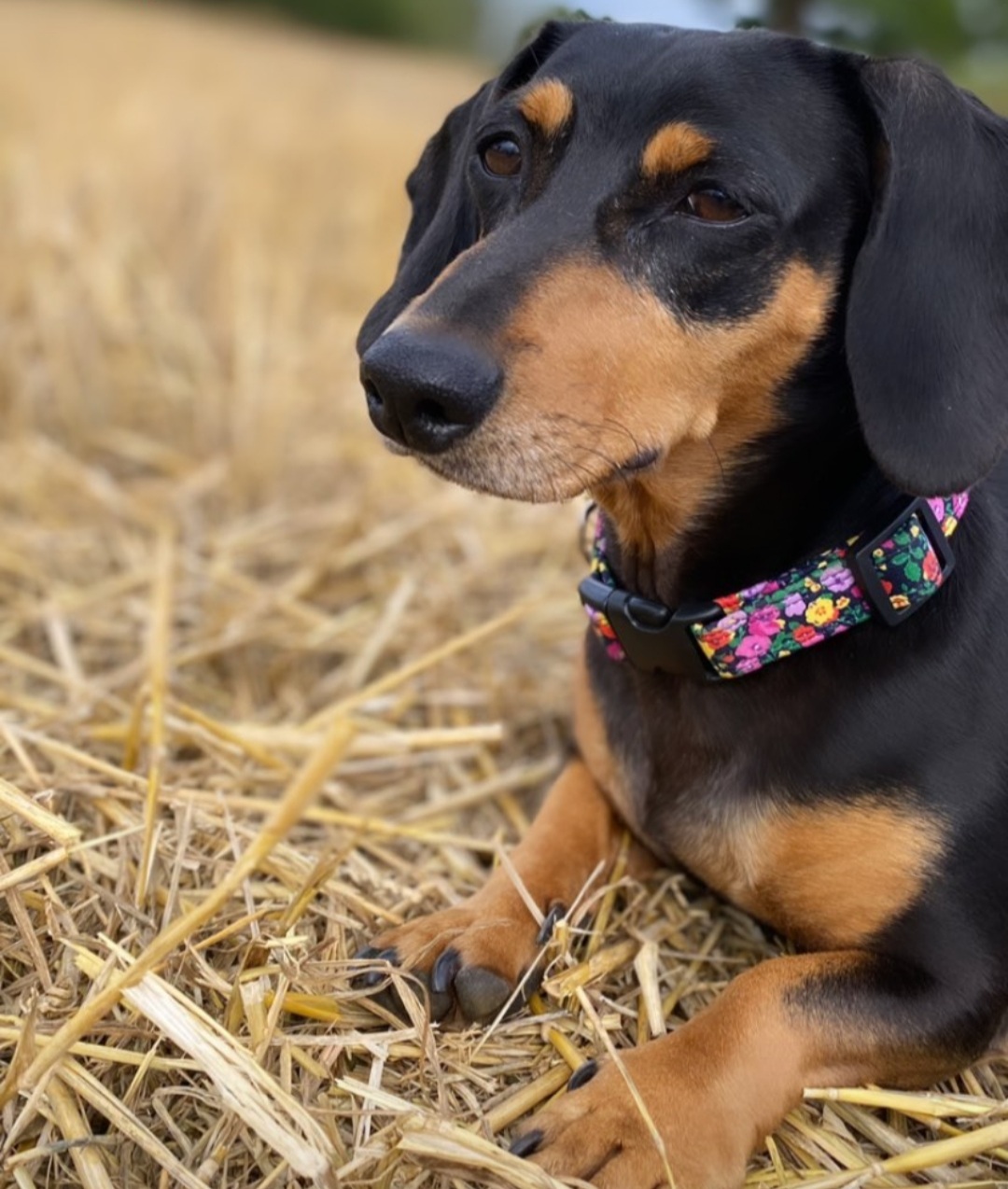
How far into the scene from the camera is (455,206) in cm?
264

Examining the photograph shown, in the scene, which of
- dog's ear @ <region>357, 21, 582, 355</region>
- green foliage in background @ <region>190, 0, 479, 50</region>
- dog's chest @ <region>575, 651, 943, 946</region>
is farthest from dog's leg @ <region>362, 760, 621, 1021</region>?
green foliage in background @ <region>190, 0, 479, 50</region>

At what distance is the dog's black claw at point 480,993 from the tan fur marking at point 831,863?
48cm

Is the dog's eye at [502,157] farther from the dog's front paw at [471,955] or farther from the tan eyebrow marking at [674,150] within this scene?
the dog's front paw at [471,955]

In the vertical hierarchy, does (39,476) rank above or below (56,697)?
below

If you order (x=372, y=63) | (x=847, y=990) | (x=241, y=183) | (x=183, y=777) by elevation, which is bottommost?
(x=372, y=63)

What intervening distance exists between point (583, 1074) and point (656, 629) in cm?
80

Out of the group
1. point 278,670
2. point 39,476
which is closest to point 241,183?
point 39,476

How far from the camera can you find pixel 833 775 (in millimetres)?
2236

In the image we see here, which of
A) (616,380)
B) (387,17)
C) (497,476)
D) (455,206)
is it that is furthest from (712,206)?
(387,17)

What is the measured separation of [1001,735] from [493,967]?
0.99m

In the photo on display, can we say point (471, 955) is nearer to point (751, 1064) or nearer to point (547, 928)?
point (547, 928)

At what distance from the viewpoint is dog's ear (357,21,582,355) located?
8.50 ft

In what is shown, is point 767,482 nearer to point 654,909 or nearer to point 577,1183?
point 654,909

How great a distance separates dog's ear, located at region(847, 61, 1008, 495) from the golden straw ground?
1.07 metres
